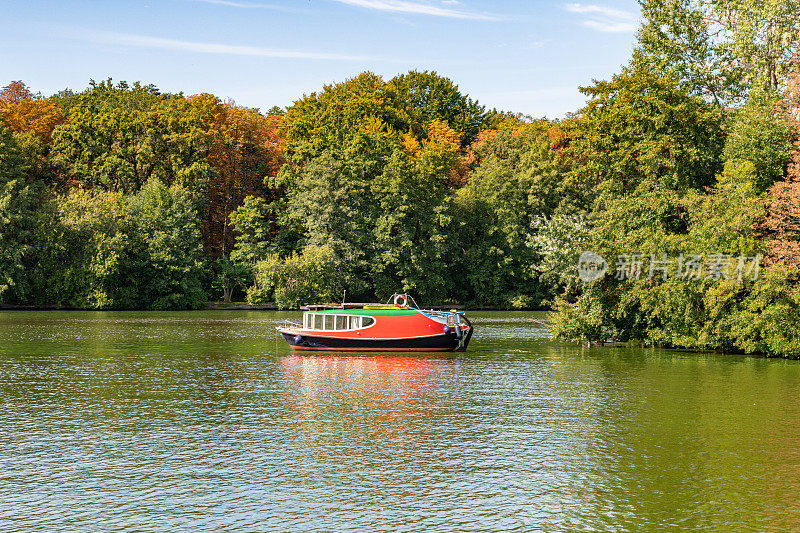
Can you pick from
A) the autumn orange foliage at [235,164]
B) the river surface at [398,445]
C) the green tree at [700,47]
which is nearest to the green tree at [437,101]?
the autumn orange foliage at [235,164]

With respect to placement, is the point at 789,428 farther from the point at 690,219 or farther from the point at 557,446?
the point at 690,219

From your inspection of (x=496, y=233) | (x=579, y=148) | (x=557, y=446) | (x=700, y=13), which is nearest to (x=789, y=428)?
(x=557, y=446)

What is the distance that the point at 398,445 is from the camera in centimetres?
2494

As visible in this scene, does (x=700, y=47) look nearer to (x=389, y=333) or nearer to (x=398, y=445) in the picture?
(x=389, y=333)

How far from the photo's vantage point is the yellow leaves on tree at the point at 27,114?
365ft

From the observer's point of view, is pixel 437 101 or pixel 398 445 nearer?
pixel 398 445

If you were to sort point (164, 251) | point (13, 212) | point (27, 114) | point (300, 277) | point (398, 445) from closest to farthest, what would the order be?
1. point (398, 445)
2. point (13, 212)
3. point (300, 277)
4. point (164, 251)
5. point (27, 114)

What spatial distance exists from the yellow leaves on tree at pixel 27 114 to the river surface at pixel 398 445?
75.3 metres
